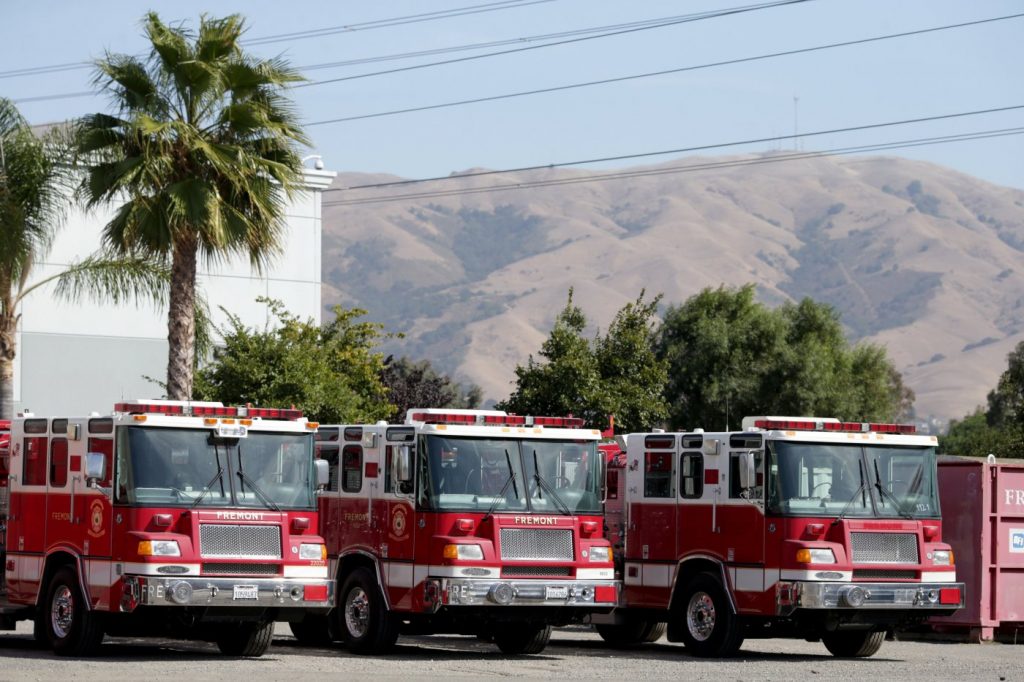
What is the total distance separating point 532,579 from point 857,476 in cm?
411

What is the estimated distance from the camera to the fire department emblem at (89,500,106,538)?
1839 cm

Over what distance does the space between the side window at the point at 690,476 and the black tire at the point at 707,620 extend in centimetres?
100

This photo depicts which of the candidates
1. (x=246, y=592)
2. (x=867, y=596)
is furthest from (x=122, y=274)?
(x=867, y=596)

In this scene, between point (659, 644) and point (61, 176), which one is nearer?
point (659, 644)

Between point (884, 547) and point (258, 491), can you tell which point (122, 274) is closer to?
point (258, 491)

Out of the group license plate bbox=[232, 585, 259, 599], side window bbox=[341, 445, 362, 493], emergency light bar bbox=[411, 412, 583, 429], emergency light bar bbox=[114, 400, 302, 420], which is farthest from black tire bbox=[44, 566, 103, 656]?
emergency light bar bbox=[411, 412, 583, 429]

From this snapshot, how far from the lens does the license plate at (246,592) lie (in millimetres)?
18094

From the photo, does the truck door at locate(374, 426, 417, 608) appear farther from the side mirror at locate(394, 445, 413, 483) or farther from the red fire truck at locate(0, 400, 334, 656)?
the red fire truck at locate(0, 400, 334, 656)

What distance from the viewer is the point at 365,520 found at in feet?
67.9

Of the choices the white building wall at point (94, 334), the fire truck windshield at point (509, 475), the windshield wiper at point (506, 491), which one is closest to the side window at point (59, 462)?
the fire truck windshield at point (509, 475)

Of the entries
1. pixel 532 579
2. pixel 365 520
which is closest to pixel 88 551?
pixel 365 520

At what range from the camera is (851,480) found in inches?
802

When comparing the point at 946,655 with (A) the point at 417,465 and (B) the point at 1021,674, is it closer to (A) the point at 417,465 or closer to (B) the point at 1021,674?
(B) the point at 1021,674

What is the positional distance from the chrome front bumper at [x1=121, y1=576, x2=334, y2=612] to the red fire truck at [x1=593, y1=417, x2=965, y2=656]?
4856 millimetres
